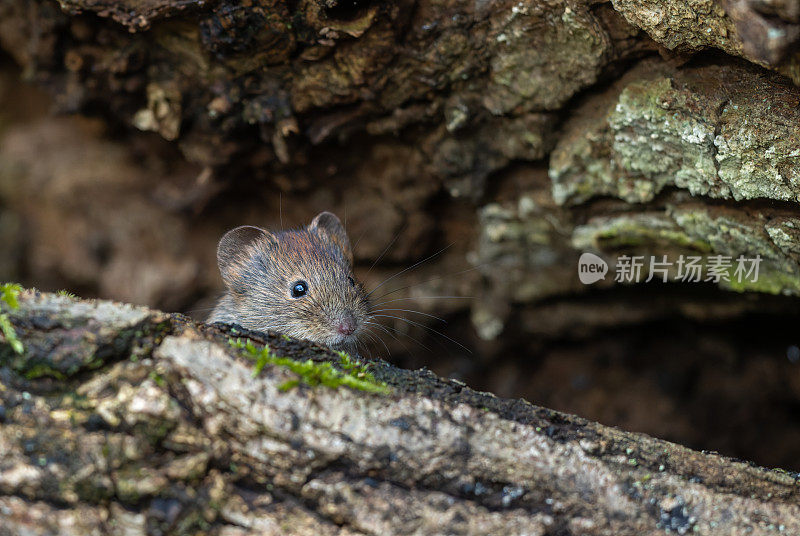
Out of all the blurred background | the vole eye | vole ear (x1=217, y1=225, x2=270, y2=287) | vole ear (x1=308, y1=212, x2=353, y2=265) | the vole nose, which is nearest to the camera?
the blurred background

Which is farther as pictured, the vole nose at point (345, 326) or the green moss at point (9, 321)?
the vole nose at point (345, 326)

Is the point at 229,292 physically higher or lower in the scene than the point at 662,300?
higher

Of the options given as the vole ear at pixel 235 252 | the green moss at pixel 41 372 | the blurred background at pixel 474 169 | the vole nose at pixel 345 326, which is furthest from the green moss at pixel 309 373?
the blurred background at pixel 474 169

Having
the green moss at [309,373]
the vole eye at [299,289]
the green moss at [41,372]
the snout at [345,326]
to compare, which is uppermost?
the green moss at [41,372]

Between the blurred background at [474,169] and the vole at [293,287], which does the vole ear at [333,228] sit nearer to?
the vole at [293,287]

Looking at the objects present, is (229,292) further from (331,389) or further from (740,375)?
(740,375)

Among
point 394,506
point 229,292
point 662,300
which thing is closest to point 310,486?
point 394,506

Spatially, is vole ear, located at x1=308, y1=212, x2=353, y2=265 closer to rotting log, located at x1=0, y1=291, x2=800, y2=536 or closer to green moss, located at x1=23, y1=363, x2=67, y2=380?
rotting log, located at x1=0, y1=291, x2=800, y2=536

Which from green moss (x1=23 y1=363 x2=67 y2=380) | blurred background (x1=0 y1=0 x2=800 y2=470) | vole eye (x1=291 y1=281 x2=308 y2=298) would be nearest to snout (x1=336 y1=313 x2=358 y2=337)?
vole eye (x1=291 y1=281 x2=308 y2=298)
